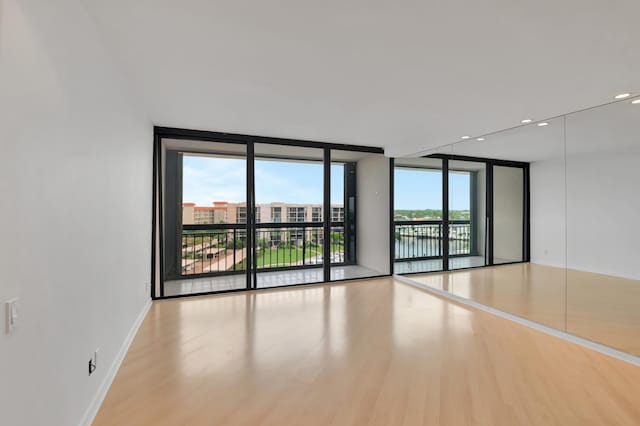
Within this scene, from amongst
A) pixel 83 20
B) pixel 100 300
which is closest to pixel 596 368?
pixel 100 300

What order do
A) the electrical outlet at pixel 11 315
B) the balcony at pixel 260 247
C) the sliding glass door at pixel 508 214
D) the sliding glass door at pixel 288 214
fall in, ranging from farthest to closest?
the sliding glass door at pixel 288 214, the balcony at pixel 260 247, the sliding glass door at pixel 508 214, the electrical outlet at pixel 11 315

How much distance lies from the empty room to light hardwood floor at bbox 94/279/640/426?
0.02 metres

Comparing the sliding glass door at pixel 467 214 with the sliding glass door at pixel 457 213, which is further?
the sliding glass door at pixel 467 214

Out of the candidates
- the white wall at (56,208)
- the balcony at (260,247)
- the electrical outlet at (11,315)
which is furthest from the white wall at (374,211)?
the electrical outlet at (11,315)

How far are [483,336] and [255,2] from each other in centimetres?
342

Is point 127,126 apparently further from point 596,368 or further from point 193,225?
point 596,368

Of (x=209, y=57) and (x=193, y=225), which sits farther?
(x=193, y=225)

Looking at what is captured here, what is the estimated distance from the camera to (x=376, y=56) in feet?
6.88

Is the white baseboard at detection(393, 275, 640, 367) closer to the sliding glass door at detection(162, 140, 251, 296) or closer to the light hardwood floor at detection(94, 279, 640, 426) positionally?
the light hardwood floor at detection(94, 279, 640, 426)

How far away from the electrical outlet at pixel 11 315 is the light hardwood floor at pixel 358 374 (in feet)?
3.52

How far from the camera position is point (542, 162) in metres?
3.20

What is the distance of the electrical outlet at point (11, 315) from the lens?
3.32 feet

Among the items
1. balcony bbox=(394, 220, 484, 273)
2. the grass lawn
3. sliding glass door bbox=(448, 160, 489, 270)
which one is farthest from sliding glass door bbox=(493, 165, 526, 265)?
the grass lawn

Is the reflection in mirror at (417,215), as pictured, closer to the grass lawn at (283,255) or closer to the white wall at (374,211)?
the white wall at (374,211)
